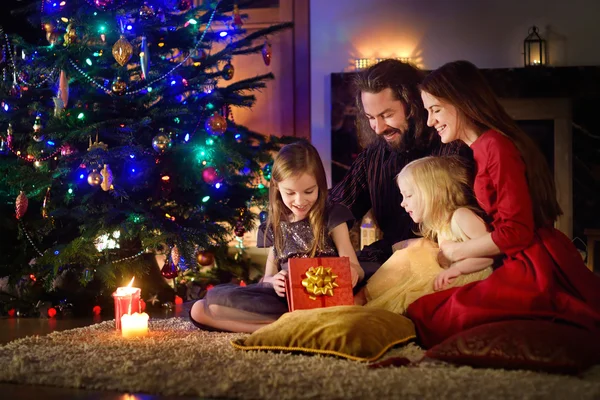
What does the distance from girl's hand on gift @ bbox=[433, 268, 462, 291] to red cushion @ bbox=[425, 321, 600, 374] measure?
410mm

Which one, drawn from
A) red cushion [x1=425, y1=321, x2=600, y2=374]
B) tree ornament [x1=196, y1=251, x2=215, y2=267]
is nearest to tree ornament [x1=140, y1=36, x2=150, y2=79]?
tree ornament [x1=196, y1=251, x2=215, y2=267]

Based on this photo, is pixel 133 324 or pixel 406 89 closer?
pixel 133 324

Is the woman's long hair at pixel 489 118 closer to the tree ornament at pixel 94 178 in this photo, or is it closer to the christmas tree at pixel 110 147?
the christmas tree at pixel 110 147

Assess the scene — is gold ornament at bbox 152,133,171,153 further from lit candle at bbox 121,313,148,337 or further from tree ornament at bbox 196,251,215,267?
lit candle at bbox 121,313,148,337

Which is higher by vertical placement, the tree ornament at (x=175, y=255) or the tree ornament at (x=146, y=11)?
the tree ornament at (x=146, y=11)

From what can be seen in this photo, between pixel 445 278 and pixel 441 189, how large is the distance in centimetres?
32

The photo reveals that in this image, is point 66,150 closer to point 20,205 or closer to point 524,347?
point 20,205

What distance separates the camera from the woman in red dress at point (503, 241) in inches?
98.3

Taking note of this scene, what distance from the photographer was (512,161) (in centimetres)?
261

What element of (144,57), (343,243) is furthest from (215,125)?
(343,243)

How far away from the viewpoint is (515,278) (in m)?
2.56

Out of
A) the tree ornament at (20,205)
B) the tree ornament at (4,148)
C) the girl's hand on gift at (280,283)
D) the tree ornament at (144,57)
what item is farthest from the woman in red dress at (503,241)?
the tree ornament at (4,148)

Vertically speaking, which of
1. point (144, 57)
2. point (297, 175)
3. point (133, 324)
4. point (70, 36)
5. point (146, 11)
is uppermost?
point (146, 11)

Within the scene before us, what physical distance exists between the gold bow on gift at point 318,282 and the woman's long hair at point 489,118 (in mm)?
736
